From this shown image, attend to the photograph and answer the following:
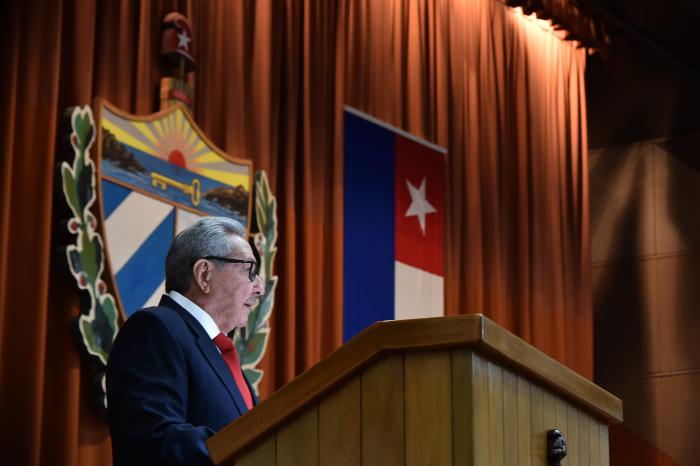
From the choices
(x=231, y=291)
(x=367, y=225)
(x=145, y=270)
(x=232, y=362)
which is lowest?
(x=232, y=362)

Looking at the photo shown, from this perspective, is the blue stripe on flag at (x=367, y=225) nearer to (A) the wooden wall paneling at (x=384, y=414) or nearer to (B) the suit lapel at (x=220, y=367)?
(B) the suit lapel at (x=220, y=367)

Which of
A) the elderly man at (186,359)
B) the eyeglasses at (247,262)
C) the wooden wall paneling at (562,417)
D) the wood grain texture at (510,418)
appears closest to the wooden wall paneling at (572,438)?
the wooden wall paneling at (562,417)

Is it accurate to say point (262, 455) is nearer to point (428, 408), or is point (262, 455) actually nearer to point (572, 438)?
point (428, 408)

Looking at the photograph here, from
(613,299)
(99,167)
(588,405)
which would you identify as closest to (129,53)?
(99,167)

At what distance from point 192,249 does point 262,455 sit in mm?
910

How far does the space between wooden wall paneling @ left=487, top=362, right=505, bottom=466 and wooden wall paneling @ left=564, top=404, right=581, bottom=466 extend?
12.1 inches

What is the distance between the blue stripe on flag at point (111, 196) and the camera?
14.7ft

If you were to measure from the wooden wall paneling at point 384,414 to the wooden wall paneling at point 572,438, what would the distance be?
426 millimetres

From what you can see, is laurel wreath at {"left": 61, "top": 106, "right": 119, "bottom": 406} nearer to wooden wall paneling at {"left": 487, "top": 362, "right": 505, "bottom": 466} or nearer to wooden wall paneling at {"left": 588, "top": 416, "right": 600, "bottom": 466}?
wooden wall paneling at {"left": 588, "top": 416, "right": 600, "bottom": 466}

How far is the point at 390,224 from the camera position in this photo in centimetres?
643

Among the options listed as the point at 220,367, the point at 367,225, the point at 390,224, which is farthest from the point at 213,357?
the point at 390,224

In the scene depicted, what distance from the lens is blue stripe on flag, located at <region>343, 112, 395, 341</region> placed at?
6.09 m

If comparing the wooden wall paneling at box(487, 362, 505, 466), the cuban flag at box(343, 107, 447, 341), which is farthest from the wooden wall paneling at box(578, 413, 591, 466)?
the cuban flag at box(343, 107, 447, 341)

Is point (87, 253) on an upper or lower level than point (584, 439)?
upper
